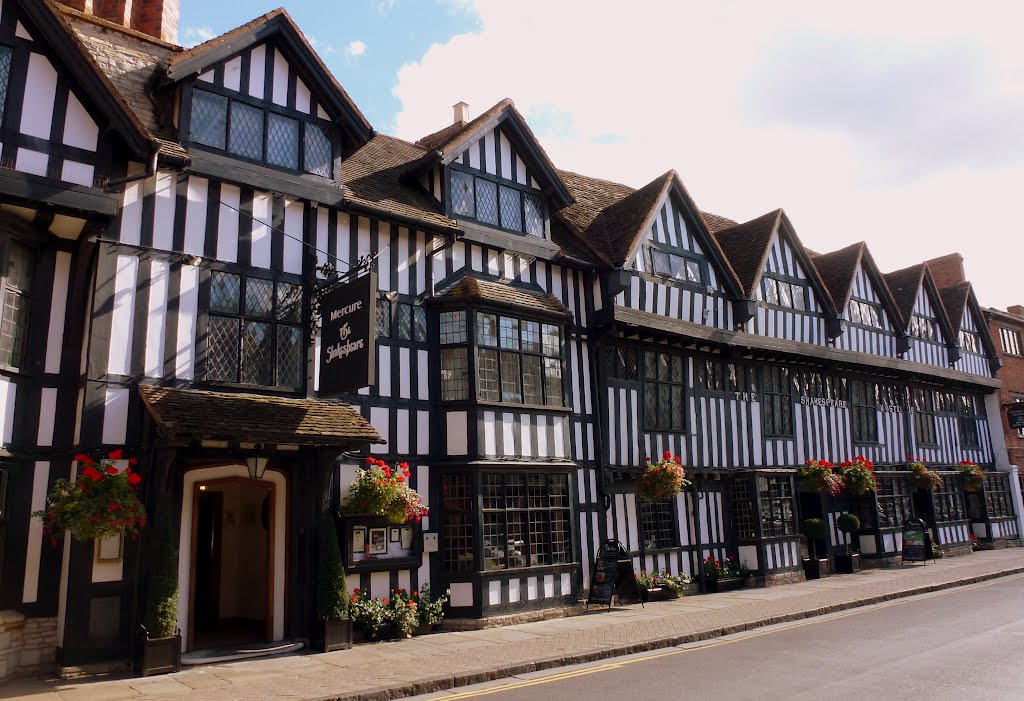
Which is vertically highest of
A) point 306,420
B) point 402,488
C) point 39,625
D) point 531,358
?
point 531,358

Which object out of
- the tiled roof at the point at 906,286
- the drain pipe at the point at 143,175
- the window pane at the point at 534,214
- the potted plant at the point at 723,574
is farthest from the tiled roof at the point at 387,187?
the tiled roof at the point at 906,286

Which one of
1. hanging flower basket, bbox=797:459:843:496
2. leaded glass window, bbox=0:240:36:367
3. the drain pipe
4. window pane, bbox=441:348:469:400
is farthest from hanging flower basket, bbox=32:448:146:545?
hanging flower basket, bbox=797:459:843:496

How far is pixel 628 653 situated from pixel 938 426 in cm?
2267

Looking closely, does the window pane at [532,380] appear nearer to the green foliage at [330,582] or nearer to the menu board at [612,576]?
the menu board at [612,576]

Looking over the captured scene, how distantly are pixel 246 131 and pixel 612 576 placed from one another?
36.2ft

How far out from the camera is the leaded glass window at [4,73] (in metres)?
10.5

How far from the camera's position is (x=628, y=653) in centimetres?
1130

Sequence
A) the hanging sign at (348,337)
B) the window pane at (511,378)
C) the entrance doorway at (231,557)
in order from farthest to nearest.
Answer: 1. the entrance doorway at (231,557)
2. the window pane at (511,378)
3. the hanging sign at (348,337)

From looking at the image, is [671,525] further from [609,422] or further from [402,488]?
[402,488]

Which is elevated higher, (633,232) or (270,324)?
(633,232)

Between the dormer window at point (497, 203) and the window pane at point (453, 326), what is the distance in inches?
90.9

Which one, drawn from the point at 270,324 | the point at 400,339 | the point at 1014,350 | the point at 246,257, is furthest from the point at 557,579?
the point at 1014,350

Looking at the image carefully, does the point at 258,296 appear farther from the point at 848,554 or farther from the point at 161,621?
the point at 848,554

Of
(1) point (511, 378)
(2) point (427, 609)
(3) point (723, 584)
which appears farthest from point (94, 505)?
(3) point (723, 584)
